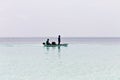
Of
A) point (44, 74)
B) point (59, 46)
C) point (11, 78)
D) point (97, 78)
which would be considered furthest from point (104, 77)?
point (59, 46)

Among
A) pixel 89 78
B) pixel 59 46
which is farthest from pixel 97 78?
pixel 59 46

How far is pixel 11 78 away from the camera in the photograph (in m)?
19.6

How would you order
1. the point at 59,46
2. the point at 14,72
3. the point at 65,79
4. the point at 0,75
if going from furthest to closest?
1. the point at 59,46
2. the point at 14,72
3. the point at 0,75
4. the point at 65,79

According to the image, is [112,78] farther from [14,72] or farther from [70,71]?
[14,72]

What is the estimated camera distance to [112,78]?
19.4 meters

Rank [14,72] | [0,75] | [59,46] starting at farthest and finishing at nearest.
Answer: [59,46] → [14,72] → [0,75]

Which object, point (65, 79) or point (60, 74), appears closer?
point (65, 79)

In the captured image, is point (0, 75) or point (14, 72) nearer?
point (0, 75)

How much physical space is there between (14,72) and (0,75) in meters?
1.58

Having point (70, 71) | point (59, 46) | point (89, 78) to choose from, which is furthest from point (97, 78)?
point (59, 46)

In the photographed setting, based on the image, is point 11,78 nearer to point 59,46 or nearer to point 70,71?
point 70,71

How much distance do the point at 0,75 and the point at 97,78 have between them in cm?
564

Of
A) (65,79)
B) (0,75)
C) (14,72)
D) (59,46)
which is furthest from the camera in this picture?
(59,46)

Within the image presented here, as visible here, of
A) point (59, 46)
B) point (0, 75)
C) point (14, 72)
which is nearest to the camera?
point (0, 75)
